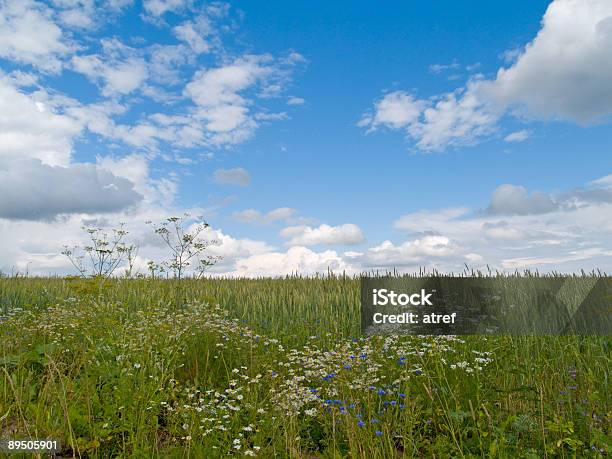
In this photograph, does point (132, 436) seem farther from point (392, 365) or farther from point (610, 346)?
point (610, 346)

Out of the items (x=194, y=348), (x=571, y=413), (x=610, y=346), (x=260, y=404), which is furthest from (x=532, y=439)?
(x=610, y=346)

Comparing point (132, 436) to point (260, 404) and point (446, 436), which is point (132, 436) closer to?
point (260, 404)

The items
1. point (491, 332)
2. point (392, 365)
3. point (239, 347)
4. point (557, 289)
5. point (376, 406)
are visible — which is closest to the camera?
point (376, 406)

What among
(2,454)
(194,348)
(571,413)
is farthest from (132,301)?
(571,413)

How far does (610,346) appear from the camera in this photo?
295 inches

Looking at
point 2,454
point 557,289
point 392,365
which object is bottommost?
point 2,454

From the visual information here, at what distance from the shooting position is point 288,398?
14.5ft

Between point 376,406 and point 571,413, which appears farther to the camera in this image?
point 376,406

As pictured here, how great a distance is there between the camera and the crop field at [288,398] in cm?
393

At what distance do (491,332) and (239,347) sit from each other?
4399 mm

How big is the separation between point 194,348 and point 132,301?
4.49 metres

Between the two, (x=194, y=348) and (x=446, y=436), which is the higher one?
(x=194, y=348)

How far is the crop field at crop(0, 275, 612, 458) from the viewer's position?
3926 mm

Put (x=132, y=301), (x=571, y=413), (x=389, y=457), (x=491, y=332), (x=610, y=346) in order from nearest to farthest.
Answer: (x=389, y=457)
(x=571, y=413)
(x=610, y=346)
(x=491, y=332)
(x=132, y=301)
